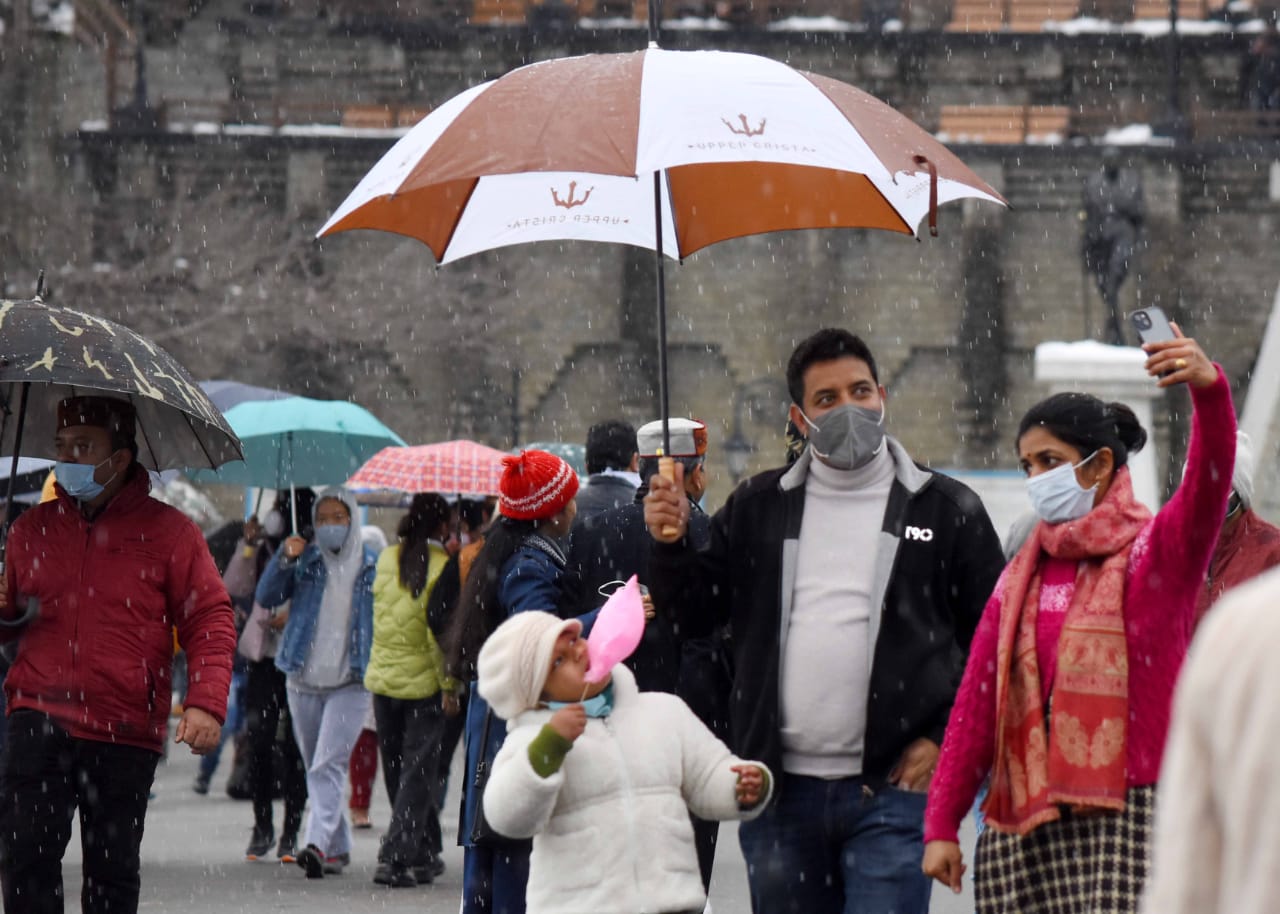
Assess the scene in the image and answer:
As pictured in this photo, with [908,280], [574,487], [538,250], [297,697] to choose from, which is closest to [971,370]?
[908,280]

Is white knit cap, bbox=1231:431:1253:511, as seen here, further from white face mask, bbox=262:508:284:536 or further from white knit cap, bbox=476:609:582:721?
white face mask, bbox=262:508:284:536

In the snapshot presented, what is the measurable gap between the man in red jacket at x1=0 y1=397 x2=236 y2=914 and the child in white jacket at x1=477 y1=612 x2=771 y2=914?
175 cm

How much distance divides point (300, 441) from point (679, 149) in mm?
Result: 8195

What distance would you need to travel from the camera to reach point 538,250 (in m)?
38.7

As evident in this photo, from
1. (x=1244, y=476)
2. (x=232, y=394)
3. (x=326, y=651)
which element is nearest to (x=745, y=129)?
(x=1244, y=476)

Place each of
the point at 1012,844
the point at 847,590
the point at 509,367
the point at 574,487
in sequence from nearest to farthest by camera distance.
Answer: the point at 1012,844, the point at 847,590, the point at 574,487, the point at 509,367

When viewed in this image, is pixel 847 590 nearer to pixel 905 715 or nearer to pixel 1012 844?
pixel 905 715

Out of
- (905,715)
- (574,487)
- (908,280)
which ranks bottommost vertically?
(905,715)

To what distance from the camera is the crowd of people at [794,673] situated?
442 cm

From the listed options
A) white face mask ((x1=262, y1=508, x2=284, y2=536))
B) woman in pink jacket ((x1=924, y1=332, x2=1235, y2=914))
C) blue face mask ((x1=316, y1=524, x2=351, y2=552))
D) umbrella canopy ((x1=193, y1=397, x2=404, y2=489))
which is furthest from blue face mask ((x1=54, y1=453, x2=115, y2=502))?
umbrella canopy ((x1=193, y1=397, x2=404, y2=489))

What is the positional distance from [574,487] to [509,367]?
31.9 m

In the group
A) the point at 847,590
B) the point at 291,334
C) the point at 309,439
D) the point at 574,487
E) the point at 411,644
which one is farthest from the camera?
the point at 291,334

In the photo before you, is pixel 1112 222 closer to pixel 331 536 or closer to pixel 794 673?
pixel 331 536

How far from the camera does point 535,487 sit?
6.51m
